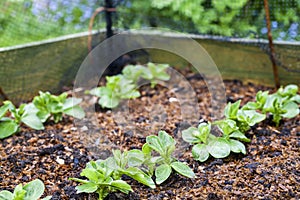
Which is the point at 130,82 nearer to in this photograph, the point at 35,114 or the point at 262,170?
the point at 35,114

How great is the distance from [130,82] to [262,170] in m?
1.14

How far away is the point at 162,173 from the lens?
78.8 inches

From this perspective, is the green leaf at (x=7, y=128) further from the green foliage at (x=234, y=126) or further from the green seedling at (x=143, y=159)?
the green foliage at (x=234, y=126)

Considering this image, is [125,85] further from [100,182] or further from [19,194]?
[19,194]

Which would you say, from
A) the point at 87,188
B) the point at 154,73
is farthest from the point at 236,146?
the point at 154,73

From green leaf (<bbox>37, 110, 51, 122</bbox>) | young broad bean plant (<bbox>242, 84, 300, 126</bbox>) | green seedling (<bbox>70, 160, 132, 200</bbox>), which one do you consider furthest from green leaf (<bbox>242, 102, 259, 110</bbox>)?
green leaf (<bbox>37, 110, 51, 122</bbox>)

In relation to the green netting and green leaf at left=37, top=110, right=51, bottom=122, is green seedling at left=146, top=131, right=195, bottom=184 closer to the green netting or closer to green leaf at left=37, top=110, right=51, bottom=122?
green leaf at left=37, top=110, right=51, bottom=122

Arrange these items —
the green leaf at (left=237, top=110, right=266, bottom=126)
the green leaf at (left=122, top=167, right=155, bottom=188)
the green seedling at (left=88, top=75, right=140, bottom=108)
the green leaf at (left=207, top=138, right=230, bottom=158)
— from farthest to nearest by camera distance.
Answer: the green seedling at (left=88, top=75, right=140, bottom=108) → the green leaf at (left=237, top=110, right=266, bottom=126) → the green leaf at (left=207, top=138, right=230, bottom=158) → the green leaf at (left=122, top=167, right=155, bottom=188)

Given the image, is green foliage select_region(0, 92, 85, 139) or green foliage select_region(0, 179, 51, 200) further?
green foliage select_region(0, 92, 85, 139)

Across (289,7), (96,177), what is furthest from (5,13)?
(289,7)

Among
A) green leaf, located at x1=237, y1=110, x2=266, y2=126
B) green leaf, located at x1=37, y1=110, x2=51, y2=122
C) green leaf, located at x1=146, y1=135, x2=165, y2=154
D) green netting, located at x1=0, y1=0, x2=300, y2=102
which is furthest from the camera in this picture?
green netting, located at x1=0, y1=0, x2=300, y2=102

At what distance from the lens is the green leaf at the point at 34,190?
184cm

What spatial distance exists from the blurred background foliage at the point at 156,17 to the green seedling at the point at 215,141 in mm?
1028

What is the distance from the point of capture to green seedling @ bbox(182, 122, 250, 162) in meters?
2.16
